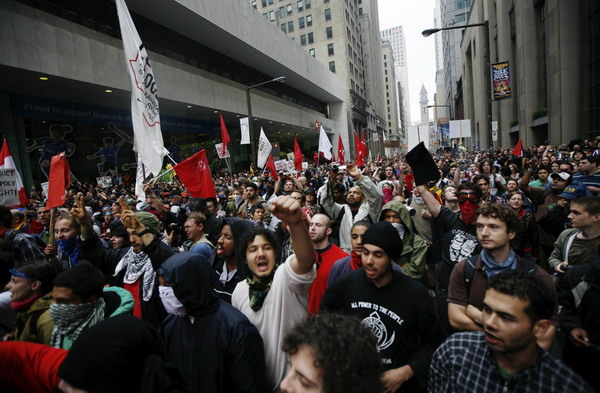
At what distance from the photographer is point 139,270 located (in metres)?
3.64

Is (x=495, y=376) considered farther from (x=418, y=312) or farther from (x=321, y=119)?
(x=321, y=119)

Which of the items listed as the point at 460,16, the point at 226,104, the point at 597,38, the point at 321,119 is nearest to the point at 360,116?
the point at 321,119

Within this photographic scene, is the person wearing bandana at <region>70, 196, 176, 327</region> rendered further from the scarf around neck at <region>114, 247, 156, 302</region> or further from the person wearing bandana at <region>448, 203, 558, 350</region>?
the person wearing bandana at <region>448, 203, 558, 350</region>

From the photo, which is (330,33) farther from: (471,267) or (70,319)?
(70,319)

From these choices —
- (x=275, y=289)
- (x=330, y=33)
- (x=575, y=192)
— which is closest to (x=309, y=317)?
(x=275, y=289)

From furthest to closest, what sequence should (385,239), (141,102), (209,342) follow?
(141,102), (385,239), (209,342)

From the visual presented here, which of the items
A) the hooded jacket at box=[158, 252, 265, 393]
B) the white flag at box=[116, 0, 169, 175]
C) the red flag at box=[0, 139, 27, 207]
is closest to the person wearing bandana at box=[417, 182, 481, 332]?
the hooded jacket at box=[158, 252, 265, 393]

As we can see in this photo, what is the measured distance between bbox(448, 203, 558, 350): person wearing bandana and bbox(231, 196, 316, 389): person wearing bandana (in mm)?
1170

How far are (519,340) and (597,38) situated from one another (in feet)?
75.6

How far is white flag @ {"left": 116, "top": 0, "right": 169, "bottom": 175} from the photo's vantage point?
246 inches

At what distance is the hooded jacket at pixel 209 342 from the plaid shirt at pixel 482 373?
3.42ft

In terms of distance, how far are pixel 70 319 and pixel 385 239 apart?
7.06 feet

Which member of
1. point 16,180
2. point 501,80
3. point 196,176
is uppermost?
point 501,80

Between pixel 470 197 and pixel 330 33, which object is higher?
pixel 330 33
